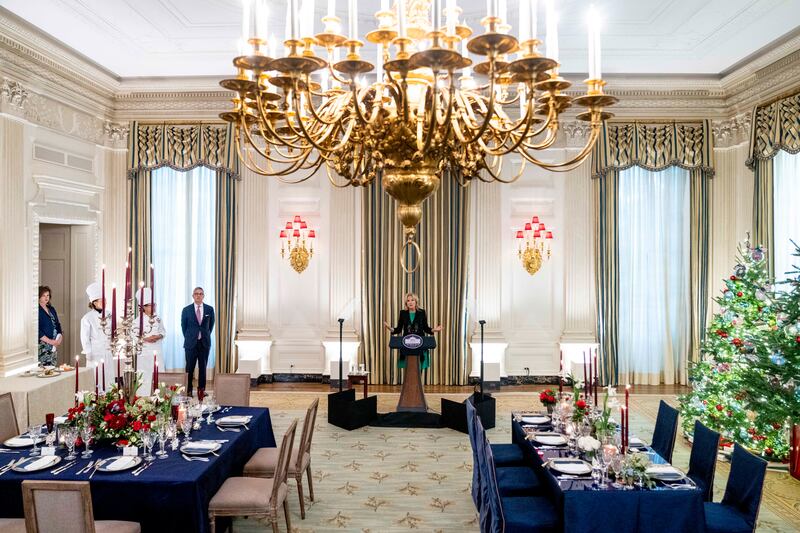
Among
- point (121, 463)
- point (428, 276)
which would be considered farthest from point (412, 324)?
point (121, 463)

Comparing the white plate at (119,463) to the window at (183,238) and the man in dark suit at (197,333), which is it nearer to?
the man in dark suit at (197,333)

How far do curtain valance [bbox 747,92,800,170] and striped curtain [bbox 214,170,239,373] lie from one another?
286 inches

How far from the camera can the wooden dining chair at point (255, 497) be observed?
12.8 ft

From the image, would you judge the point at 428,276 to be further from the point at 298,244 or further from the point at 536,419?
the point at 536,419

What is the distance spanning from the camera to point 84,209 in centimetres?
877

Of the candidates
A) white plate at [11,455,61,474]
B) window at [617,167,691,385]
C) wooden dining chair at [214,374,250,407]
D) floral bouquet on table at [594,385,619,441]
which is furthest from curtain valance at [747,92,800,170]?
white plate at [11,455,61,474]

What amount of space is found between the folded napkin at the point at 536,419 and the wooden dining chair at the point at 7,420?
3.93 meters

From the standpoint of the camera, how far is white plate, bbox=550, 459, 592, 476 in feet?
12.7

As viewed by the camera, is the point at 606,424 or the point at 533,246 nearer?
the point at 606,424

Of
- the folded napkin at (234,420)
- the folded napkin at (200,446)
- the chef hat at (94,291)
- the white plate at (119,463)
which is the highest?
the chef hat at (94,291)

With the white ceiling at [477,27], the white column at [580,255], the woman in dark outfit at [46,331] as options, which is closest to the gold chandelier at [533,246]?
the white column at [580,255]

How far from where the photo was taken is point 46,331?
7762mm

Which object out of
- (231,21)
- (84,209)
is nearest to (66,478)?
(231,21)

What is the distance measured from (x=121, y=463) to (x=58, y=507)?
2.23 feet
